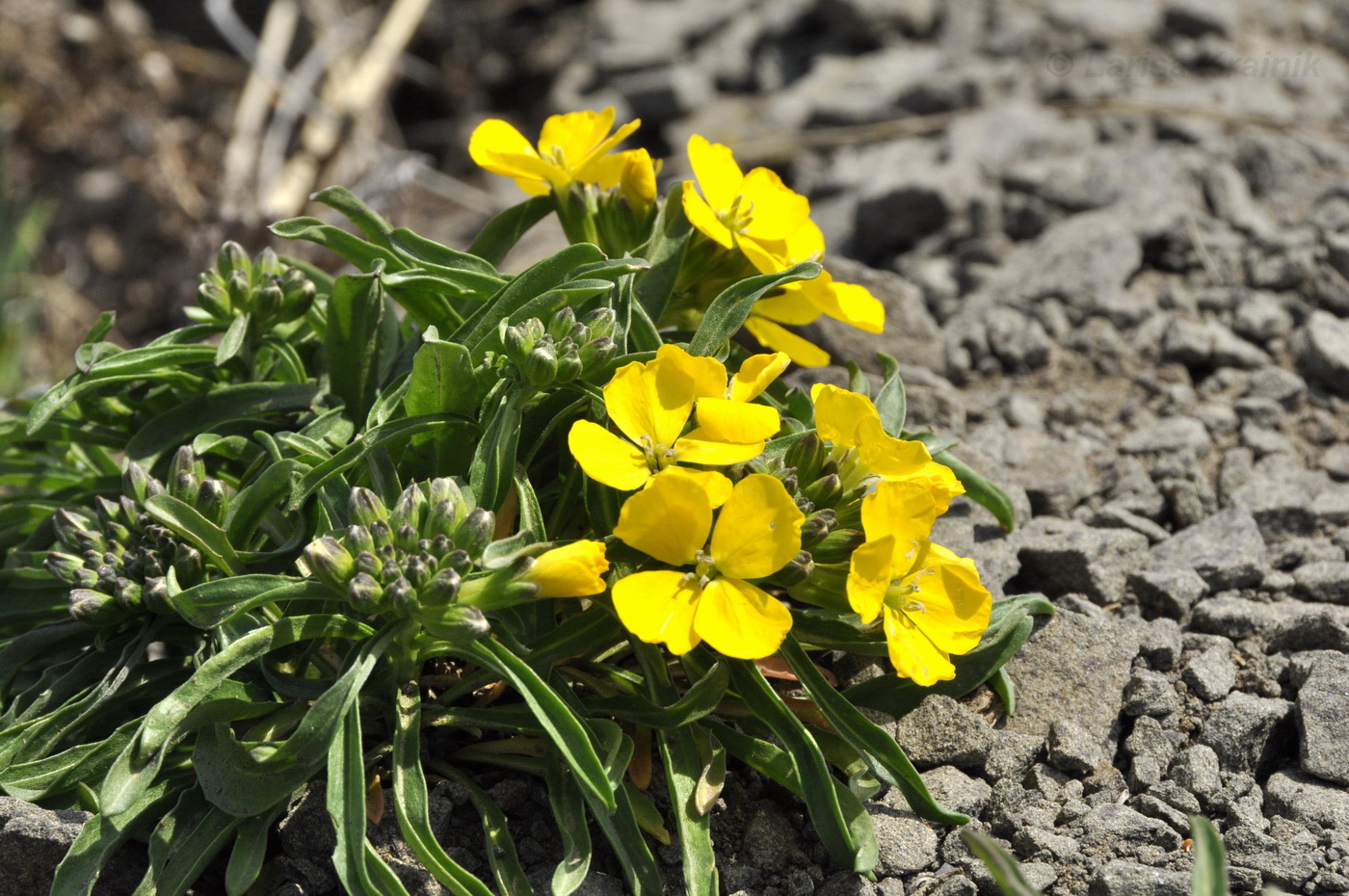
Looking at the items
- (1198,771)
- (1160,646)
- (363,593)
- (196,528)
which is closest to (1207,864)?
(1198,771)

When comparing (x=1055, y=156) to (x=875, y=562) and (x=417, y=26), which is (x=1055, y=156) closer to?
(x=875, y=562)

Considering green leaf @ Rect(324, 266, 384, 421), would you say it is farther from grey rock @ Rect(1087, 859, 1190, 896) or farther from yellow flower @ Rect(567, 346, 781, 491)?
grey rock @ Rect(1087, 859, 1190, 896)

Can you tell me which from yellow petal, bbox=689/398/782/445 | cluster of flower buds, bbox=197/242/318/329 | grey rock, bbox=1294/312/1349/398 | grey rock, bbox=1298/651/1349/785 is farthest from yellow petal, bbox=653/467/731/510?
grey rock, bbox=1294/312/1349/398

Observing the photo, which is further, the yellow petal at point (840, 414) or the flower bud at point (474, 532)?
the yellow petal at point (840, 414)

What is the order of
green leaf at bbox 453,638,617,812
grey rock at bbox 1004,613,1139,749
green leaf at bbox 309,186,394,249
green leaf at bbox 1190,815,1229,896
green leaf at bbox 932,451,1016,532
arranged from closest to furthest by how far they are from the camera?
green leaf at bbox 1190,815,1229,896 < green leaf at bbox 453,638,617,812 < grey rock at bbox 1004,613,1139,749 < green leaf at bbox 309,186,394,249 < green leaf at bbox 932,451,1016,532

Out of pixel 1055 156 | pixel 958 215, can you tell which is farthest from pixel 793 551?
pixel 1055 156

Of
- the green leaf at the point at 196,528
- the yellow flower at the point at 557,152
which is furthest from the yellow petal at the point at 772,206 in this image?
the green leaf at the point at 196,528

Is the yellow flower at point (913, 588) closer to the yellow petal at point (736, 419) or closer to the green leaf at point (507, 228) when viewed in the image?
the yellow petal at point (736, 419)
